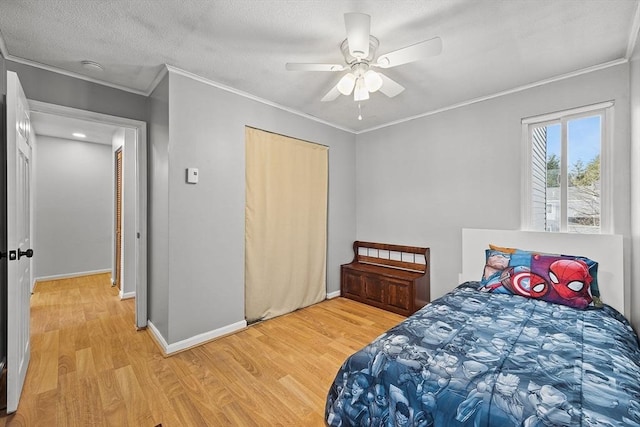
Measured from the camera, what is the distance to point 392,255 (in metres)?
3.94

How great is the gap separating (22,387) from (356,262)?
361cm

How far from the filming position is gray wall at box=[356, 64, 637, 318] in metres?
2.41

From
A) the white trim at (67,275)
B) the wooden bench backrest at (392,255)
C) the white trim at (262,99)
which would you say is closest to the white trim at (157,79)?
the white trim at (262,99)

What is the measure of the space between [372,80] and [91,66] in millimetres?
2458

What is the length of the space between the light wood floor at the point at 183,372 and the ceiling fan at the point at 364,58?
2250mm

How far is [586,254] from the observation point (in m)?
2.43

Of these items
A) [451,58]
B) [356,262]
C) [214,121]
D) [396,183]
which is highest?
Result: [451,58]

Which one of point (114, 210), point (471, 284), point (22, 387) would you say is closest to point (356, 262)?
point (471, 284)

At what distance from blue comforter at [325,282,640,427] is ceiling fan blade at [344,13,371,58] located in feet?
5.89

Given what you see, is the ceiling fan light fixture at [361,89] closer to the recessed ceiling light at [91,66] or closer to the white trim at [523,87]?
the white trim at [523,87]

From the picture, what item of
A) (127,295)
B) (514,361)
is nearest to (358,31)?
(514,361)

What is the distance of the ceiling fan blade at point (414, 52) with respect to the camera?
5.34ft

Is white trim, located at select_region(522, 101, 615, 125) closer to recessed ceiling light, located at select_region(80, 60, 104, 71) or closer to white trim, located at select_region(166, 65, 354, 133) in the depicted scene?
white trim, located at select_region(166, 65, 354, 133)

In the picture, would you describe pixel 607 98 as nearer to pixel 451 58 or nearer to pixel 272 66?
pixel 451 58
